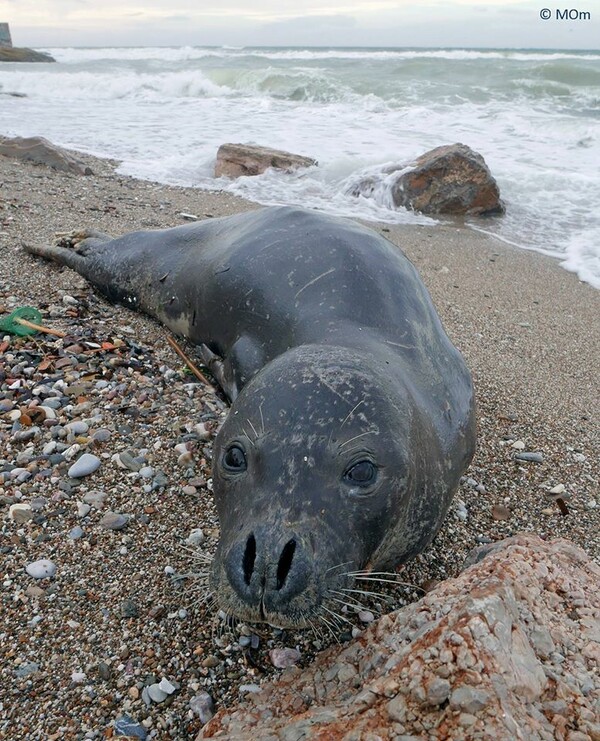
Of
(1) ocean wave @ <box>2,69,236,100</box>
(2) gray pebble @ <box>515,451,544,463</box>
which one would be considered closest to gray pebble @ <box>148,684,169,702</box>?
(2) gray pebble @ <box>515,451,544,463</box>

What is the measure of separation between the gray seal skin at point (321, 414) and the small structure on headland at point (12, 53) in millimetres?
38987

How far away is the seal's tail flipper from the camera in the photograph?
4.77 metres

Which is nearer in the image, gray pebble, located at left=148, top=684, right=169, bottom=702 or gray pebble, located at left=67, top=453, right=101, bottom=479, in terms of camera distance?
gray pebble, located at left=148, top=684, right=169, bottom=702

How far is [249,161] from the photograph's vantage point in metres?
9.69

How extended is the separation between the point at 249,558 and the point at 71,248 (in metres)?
3.66

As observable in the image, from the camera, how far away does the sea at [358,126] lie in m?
8.77

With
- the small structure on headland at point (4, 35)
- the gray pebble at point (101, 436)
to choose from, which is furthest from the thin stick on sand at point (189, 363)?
the small structure on headland at point (4, 35)

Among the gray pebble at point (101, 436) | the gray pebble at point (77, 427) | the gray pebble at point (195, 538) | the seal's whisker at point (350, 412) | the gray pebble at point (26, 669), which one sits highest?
the seal's whisker at point (350, 412)

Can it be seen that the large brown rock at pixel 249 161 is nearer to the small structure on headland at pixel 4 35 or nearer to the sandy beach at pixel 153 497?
the sandy beach at pixel 153 497

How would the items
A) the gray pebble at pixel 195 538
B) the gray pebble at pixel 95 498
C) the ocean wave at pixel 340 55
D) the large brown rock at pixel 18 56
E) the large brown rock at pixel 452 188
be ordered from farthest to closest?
the large brown rock at pixel 18 56 < the ocean wave at pixel 340 55 < the large brown rock at pixel 452 188 < the gray pebble at pixel 95 498 < the gray pebble at pixel 195 538

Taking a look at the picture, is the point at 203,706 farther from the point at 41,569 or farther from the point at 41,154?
the point at 41,154

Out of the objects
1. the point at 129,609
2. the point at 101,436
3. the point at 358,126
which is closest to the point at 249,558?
the point at 129,609

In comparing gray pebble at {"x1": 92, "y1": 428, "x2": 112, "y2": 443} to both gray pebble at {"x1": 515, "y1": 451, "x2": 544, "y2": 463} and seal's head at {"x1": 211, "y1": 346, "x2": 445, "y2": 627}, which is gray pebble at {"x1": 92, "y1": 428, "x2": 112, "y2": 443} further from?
gray pebble at {"x1": 515, "y1": 451, "x2": 544, "y2": 463}

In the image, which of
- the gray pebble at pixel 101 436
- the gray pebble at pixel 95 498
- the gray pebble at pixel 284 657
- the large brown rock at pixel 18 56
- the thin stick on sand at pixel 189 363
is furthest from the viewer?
the large brown rock at pixel 18 56
